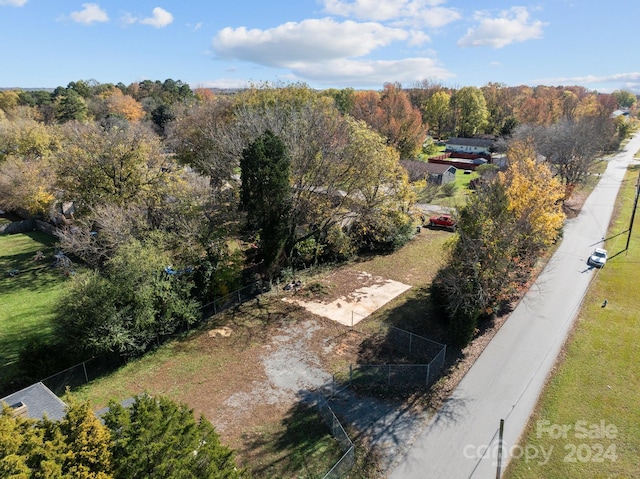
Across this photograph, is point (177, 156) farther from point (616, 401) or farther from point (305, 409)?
point (616, 401)

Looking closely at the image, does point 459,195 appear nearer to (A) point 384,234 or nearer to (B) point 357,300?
(A) point 384,234

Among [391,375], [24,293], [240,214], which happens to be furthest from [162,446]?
[24,293]

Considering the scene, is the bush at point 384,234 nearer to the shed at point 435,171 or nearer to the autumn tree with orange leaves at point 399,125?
the shed at point 435,171

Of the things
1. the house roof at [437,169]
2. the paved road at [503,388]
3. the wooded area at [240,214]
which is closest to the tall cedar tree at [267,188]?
the wooded area at [240,214]

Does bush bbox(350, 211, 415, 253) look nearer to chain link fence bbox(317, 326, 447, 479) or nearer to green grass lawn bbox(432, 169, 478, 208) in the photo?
green grass lawn bbox(432, 169, 478, 208)

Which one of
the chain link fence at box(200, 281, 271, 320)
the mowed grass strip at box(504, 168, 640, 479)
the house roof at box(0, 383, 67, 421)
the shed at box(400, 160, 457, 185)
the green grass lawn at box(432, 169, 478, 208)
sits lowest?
the mowed grass strip at box(504, 168, 640, 479)

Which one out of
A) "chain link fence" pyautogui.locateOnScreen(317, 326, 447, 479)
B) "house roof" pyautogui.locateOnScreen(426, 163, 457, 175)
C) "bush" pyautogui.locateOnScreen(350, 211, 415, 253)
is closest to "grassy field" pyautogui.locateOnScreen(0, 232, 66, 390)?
"chain link fence" pyautogui.locateOnScreen(317, 326, 447, 479)

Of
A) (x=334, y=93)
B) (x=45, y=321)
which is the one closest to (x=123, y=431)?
(x=45, y=321)
